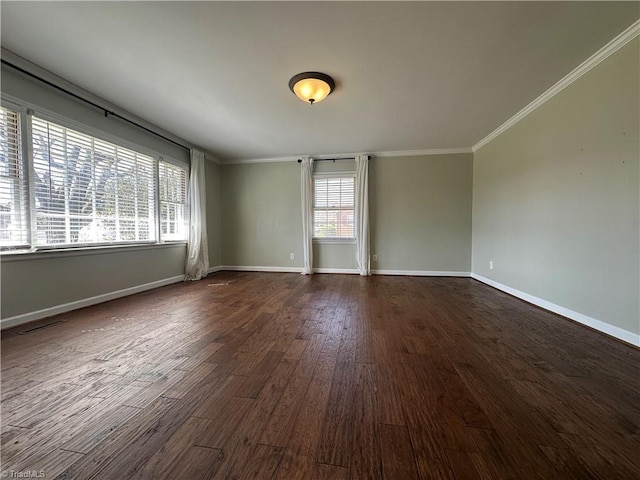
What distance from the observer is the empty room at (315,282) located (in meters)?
1.02

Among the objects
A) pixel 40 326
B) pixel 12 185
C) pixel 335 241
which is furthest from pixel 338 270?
pixel 12 185

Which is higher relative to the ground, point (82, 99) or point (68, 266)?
point (82, 99)

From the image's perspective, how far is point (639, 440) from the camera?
1.00 m

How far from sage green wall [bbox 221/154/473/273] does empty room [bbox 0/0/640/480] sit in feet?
1.64

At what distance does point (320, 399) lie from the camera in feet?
4.12

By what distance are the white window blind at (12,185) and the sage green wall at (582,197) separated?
5232 millimetres

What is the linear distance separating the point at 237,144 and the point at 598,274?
4937 millimetres

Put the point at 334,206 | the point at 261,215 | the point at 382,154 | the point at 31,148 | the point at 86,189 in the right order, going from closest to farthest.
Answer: the point at 31,148
the point at 86,189
the point at 382,154
the point at 334,206
the point at 261,215

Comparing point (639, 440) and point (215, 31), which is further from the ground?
point (215, 31)

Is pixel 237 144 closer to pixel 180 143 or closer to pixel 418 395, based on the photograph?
pixel 180 143

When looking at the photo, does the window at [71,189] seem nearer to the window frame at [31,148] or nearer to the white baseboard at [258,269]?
the window frame at [31,148]

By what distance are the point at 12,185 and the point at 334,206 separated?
4.20m

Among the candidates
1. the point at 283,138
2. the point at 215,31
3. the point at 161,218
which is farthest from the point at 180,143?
the point at 215,31

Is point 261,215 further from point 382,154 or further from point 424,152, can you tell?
point 424,152
